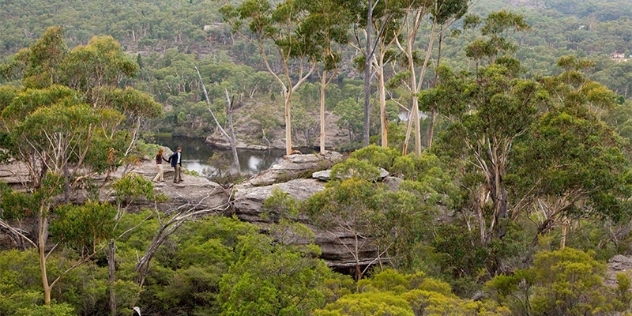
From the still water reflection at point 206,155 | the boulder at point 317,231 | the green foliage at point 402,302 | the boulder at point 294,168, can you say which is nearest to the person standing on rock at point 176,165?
the boulder at point 317,231

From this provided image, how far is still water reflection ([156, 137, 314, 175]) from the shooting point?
4447 cm

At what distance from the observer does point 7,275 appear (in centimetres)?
1155

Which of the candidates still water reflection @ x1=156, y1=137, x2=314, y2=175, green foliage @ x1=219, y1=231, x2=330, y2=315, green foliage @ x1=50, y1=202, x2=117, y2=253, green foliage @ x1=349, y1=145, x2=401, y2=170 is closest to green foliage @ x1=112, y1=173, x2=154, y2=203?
green foliage @ x1=50, y1=202, x2=117, y2=253

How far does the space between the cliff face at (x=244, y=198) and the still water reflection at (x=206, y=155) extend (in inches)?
946

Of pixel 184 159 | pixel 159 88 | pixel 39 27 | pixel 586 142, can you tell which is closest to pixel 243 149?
pixel 184 159

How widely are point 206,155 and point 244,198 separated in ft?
110

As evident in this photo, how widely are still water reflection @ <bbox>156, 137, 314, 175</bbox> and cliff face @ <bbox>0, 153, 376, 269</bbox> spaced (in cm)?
2403

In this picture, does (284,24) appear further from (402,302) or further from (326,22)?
(402,302)

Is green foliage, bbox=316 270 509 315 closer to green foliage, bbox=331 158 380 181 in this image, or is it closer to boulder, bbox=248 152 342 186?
green foliage, bbox=331 158 380 181

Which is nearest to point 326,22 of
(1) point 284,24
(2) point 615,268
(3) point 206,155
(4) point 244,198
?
(1) point 284,24

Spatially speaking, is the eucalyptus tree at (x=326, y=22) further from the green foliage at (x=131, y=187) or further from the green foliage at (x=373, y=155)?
the green foliage at (x=131, y=187)

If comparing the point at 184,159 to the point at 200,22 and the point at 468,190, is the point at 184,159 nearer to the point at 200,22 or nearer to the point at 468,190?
the point at 468,190

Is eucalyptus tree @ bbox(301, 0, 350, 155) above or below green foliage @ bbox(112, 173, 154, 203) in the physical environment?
above

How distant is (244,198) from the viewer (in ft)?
55.5
